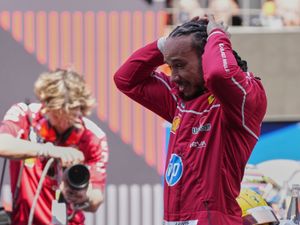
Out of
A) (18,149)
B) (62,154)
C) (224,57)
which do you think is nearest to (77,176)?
(62,154)

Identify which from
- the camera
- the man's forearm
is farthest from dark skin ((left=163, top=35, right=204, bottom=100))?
the man's forearm

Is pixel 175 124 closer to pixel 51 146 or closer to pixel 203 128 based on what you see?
pixel 203 128

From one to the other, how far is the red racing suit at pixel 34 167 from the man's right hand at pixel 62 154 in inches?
5.3

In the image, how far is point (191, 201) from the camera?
372 cm

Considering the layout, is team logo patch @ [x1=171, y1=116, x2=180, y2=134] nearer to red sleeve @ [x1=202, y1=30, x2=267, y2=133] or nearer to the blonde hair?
red sleeve @ [x1=202, y1=30, x2=267, y2=133]

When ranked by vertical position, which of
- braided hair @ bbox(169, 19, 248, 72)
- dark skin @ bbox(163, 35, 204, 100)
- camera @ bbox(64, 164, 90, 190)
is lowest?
camera @ bbox(64, 164, 90, 190)

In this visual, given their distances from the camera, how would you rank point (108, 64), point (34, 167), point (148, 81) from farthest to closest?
point (108, 64) < point (34, 167) < point (148, 81)

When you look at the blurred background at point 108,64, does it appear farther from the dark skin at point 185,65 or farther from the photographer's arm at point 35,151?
the dark skin at point 185,65

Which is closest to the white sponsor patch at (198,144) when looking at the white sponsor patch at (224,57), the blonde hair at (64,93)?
the white sponsor patch at (224,57)

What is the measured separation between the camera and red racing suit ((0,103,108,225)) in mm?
5543

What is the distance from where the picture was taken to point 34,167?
18.5 ft

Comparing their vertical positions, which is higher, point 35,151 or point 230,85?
point 230,85

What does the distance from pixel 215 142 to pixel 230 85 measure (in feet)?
0.80

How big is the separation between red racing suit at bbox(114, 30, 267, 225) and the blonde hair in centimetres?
195
